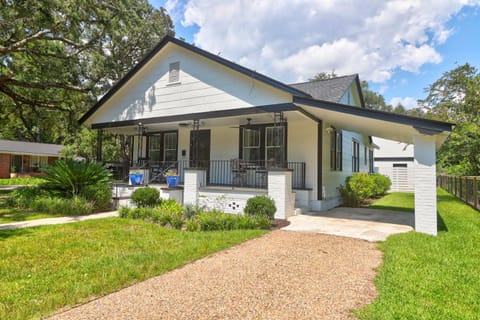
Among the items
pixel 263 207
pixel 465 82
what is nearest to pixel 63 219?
pixel 263 207

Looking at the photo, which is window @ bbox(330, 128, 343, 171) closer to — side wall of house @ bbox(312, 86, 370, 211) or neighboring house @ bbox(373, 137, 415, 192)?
side wall of house @ bbox(312, 86, 370, 211)

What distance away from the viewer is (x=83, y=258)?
4.54 metres

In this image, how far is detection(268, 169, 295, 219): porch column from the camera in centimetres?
782

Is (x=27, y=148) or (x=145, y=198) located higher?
(x=27, y=148)

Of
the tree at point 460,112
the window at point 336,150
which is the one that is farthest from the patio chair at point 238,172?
the tree at point 460,112

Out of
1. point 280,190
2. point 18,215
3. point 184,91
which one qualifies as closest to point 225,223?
point 280,190

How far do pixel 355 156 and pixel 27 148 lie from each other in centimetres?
2963

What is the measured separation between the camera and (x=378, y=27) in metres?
13.1

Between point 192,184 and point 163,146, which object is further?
point 163,146

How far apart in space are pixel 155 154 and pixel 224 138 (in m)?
4.02

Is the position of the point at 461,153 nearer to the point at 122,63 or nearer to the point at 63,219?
the point at 63,219

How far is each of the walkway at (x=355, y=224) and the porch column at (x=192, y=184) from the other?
3.25 m

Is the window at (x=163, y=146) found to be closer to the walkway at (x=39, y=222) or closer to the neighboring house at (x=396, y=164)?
the walkway at (x=39, y=222)

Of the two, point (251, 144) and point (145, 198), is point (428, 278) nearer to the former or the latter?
point (145, 198)
